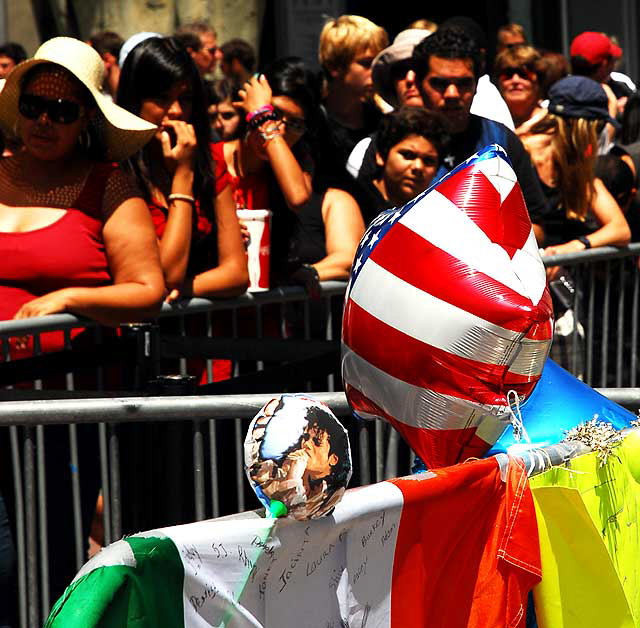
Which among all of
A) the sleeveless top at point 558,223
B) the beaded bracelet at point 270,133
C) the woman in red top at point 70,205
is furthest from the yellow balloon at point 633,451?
the sleeveless top at point 558,223

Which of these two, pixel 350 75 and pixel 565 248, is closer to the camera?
pixel 565 248

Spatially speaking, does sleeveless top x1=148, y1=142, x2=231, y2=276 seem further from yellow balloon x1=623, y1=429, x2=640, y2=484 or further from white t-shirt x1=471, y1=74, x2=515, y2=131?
yellow balloon x1=623, y1=429, x2=640, y2=484

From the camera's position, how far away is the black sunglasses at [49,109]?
166 inches

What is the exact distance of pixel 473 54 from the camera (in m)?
5.78

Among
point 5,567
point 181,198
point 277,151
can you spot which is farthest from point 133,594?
point 277,151

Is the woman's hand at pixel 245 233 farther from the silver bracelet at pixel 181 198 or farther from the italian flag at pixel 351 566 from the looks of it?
the italian flag at pixel 351 566

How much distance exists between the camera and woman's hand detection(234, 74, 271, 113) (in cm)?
527

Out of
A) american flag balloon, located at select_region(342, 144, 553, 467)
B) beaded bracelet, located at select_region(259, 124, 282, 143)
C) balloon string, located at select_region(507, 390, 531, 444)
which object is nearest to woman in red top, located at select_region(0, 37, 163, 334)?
beaded bracelet, located at select_region(259, 124, 282, 143)

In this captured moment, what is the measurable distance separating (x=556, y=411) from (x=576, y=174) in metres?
3.53

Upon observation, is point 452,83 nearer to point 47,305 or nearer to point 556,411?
point 47,305

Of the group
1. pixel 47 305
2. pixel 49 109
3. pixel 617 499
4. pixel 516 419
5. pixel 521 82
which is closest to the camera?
pixel 516 419

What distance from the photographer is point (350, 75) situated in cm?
657

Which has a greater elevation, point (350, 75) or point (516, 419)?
point (350, 75)

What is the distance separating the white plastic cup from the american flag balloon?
2.39m
